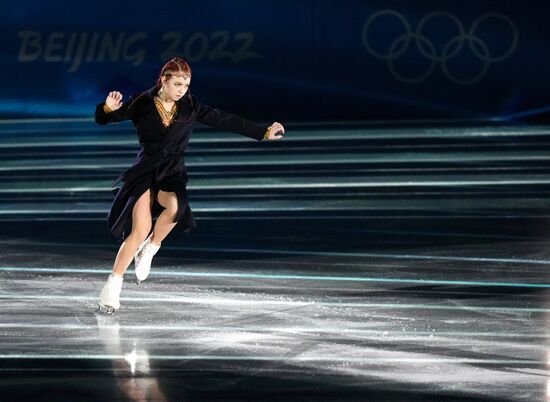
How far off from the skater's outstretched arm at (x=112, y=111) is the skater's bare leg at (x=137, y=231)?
0.48 metres

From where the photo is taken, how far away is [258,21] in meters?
17.4

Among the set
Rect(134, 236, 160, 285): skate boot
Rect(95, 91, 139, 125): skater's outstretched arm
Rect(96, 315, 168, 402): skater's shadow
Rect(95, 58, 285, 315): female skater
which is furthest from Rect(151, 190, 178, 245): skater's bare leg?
Rect(96, 315, 168, 402): skater's shadow

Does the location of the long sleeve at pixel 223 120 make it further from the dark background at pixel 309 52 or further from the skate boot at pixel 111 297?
the dark background at pixel 309 52

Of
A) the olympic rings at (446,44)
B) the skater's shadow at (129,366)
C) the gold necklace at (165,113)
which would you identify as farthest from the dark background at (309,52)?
the skater's shadow at (129,366)

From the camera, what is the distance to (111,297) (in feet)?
23.4

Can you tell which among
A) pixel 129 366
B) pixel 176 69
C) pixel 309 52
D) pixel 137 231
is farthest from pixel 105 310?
pixel 309 52

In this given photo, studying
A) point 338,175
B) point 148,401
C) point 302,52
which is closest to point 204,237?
point 338,175

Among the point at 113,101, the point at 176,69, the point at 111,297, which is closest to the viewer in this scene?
the point at 176,69

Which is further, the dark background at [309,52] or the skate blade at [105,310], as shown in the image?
the dark background at [309,52]

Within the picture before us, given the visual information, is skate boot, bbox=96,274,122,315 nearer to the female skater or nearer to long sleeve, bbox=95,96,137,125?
the female skater

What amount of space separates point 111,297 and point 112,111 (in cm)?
103

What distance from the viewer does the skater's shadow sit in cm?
550

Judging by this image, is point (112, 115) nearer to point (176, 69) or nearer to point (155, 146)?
point (155, 146)

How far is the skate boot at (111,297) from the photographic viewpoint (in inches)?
281
